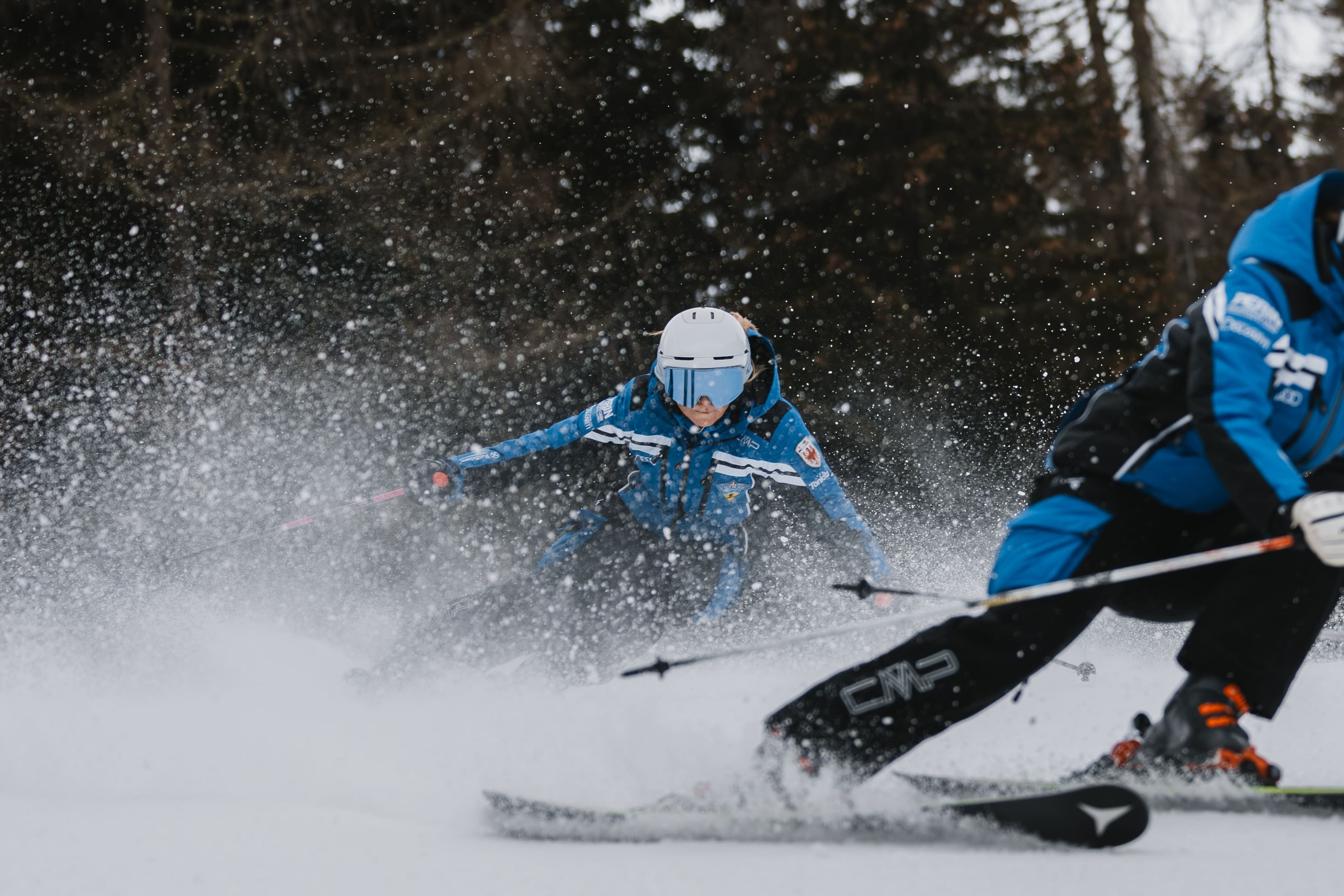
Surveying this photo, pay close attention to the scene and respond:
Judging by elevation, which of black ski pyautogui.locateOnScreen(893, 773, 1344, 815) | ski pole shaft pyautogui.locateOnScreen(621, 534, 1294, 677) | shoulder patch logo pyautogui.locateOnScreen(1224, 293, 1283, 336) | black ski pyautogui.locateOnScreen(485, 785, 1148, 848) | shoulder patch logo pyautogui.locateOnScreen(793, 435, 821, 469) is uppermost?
shoulder patch logo pyautogui.locateOnScreen(793, 435, 821, 469)

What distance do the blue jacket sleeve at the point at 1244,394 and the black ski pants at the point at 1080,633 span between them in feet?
0.76

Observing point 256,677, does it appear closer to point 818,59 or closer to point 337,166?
point 337,166

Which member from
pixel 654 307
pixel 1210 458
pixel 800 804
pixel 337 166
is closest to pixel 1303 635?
pixel 1210 458

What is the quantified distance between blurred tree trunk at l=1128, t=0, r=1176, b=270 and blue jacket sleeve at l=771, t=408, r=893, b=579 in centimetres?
1145

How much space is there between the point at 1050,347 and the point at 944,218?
1.57 m

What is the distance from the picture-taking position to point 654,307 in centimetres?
983

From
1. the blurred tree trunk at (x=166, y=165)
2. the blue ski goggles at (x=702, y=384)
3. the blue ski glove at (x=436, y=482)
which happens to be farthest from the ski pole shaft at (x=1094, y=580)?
the blurred tree trunk at (x=166, y=165)

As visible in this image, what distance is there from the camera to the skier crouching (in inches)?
97.2

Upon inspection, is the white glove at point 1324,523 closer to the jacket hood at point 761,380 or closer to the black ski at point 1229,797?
the black ski at point 1229,797

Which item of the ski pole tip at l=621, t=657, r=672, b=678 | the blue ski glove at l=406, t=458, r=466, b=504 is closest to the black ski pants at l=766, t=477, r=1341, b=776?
the ski pole tip at l=621, t=657, r=672, b=678

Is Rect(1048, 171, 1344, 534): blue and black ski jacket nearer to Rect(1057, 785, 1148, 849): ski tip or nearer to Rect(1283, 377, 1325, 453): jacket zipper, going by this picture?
Rect(1283, 377, 1325, 453): jacket zipper

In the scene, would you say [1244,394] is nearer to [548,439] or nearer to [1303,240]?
[1303,240]

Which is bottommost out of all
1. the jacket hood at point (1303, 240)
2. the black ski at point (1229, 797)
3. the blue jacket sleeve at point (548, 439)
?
the black ski at point (1229, 797)

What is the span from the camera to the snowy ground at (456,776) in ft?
6.90
